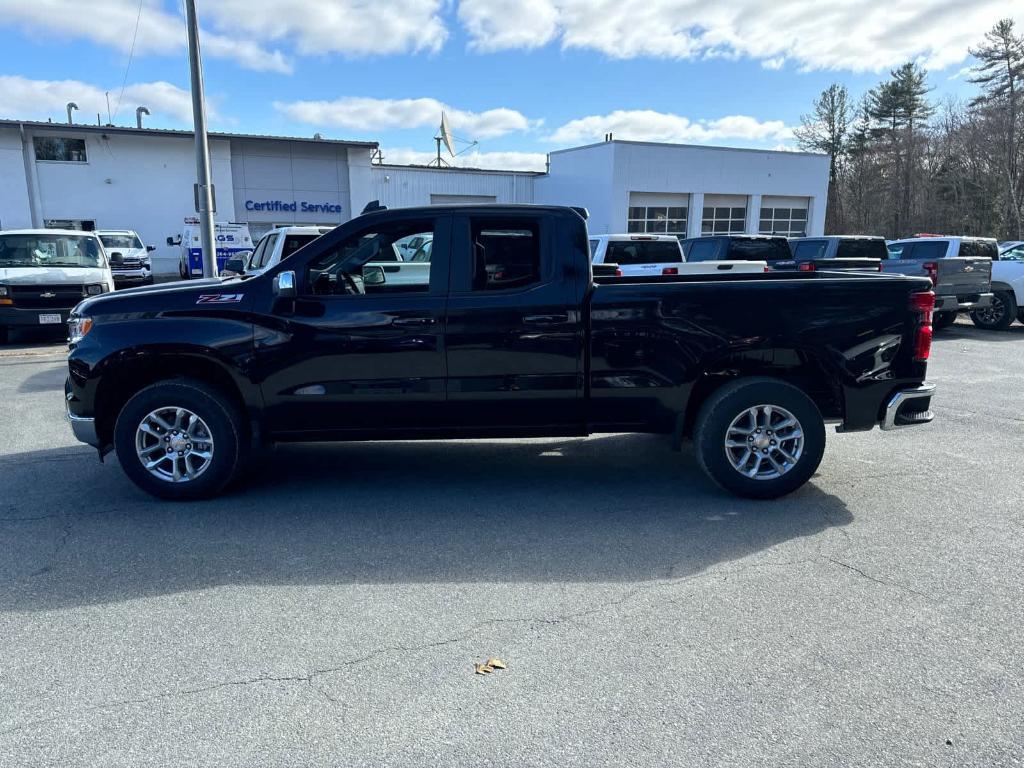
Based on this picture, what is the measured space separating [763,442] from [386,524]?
104 inches

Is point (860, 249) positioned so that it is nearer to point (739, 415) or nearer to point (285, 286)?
point (739, 415)

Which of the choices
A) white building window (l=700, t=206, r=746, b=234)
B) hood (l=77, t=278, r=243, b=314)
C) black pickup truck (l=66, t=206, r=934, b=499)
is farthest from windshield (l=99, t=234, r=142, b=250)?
white building window (l=700, t=206, r=746, b=234)

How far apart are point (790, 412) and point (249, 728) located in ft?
12.8

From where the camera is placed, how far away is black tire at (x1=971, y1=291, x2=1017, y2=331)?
52.0 ft

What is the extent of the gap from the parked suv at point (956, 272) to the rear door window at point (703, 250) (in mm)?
3554

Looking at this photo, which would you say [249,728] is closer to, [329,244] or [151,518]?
[151,518]

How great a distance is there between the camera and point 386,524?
4.78 meters

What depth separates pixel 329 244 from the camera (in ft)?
16.6

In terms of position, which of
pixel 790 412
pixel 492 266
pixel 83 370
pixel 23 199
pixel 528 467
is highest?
pixel 23 199

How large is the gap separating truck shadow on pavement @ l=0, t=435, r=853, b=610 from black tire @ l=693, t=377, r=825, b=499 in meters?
0.15

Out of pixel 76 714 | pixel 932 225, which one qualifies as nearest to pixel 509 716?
pixel 76 714

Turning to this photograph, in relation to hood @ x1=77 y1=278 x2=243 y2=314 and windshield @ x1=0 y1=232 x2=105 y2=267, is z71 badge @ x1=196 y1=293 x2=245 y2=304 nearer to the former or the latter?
hood @ x1=77 y1=278 x2=243 y2=314

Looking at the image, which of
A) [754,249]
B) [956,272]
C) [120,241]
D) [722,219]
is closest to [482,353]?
[754,249]

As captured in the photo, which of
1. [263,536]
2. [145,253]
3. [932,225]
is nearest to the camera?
[263,536]
